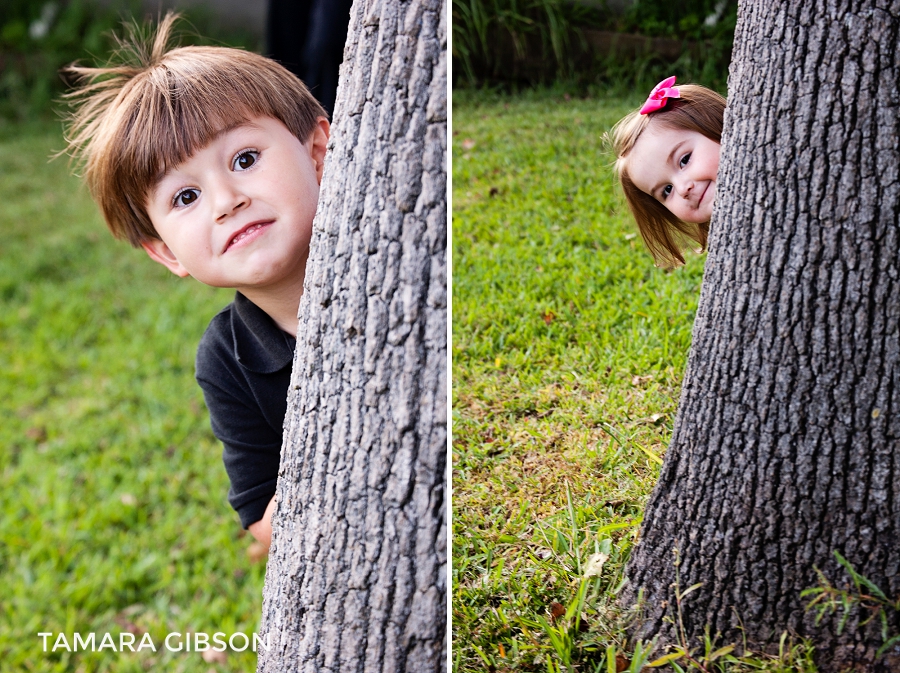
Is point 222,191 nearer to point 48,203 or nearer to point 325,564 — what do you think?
point 325,564

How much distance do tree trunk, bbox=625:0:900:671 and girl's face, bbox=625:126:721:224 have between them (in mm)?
117

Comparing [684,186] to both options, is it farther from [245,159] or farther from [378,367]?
[245,159]

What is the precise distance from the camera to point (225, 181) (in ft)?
4.49

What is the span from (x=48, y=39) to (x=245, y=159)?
21.2 ft

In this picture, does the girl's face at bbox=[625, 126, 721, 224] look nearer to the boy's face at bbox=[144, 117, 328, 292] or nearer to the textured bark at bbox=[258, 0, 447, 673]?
the textured bark at bbox=[258, 0, 447, 673]

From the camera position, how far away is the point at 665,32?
65.2 inches

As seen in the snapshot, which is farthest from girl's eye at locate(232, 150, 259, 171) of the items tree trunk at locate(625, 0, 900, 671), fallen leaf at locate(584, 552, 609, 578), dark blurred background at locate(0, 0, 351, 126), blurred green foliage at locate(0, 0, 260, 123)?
blurred green foliage at locate(0, 0, 260, 123)

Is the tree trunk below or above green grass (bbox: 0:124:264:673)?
above

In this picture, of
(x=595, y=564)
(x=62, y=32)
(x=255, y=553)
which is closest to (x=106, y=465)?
(x=255, y=553)

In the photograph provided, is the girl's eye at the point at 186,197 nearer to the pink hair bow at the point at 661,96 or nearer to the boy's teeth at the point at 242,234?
the boy's teeth at the point at 242,234

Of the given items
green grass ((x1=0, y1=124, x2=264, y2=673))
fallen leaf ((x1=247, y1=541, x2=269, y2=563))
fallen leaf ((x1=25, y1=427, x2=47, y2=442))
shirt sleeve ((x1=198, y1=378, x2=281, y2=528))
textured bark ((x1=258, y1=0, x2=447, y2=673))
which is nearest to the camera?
textured bark ((x1=258, y1=0, x2=447, y2=673))

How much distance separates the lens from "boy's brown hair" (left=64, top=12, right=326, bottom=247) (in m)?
1.39

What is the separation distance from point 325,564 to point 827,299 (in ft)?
2.61

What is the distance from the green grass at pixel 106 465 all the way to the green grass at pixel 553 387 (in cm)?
128
